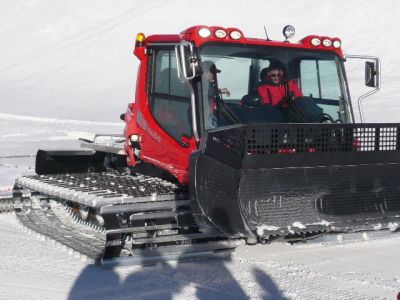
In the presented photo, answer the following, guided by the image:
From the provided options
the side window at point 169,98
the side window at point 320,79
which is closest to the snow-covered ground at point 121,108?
the side window at point 169,98

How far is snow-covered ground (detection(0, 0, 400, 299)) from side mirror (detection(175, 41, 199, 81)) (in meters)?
1.35

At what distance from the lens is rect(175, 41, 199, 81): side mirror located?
442 centimetres

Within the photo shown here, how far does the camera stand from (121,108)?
2831cm

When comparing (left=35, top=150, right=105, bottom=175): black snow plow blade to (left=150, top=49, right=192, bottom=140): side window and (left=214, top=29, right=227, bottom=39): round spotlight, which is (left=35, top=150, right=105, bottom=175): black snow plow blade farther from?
(left=214, top=29, right=227, bottom=39): round spotlight

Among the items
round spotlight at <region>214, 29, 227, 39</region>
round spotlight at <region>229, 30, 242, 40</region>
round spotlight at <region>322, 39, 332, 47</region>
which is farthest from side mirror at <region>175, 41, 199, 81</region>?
round spotlight at <region>322, 39, 332, 47</region>

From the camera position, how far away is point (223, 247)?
4.72 meters

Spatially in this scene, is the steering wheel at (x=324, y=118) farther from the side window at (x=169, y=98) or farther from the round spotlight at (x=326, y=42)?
the side window at (x=169, y=98)

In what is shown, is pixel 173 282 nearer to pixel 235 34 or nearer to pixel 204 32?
pixel 204 32

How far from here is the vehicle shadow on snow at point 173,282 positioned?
3840 millimetres

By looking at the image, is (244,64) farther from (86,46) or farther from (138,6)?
(138,6)

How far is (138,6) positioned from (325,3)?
50.3ft

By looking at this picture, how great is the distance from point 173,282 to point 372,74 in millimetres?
2684

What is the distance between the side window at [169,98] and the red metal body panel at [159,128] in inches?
2.7

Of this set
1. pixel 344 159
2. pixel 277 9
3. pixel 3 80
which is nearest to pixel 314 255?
pixel 344 159
